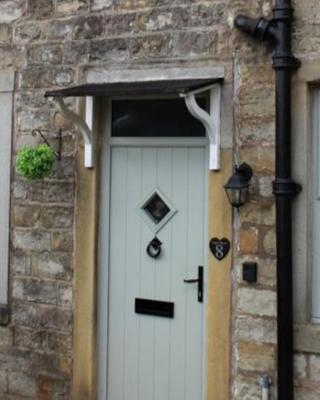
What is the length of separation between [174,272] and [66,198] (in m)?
1.11

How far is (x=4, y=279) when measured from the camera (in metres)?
6.43

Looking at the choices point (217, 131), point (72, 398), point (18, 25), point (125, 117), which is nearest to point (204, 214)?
point (217, 131)

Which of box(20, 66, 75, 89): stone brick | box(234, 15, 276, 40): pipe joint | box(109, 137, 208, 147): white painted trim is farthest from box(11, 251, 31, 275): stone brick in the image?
box(234, 15, 276, 40): pipe joint

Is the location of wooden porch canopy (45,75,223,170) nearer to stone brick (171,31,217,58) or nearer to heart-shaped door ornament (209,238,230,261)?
stone brick (171,31,217,58)

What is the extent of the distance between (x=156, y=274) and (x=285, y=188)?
1.35m

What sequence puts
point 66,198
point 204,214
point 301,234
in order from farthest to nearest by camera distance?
point 66,198 → point 204,214 → point 301,234

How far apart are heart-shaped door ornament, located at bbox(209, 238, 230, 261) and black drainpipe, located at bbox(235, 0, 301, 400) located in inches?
17.8

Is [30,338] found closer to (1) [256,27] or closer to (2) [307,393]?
(2) [307,393]

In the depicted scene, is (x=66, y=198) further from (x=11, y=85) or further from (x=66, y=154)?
(x=11, y=85)

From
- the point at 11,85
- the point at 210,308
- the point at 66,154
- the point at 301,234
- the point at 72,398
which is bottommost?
the point at 72,398

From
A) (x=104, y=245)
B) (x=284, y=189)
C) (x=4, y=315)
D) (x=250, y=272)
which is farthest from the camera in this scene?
(x=4, y=315)

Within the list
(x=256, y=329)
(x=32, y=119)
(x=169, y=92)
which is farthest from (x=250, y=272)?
(x=32, y=119)

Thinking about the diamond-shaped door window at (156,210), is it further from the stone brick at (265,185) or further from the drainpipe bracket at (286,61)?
the drainpipe bracket at (286,61)

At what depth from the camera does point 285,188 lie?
5.16m
